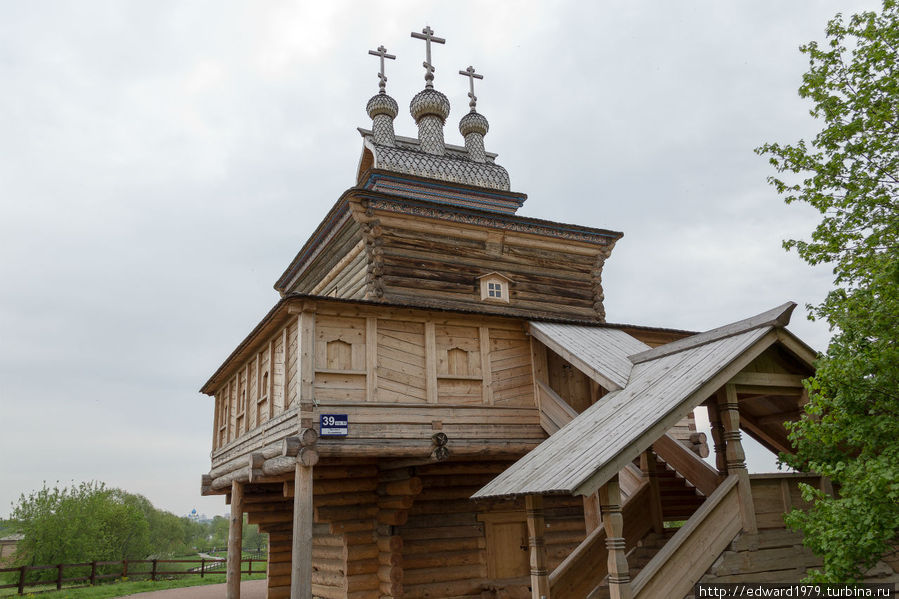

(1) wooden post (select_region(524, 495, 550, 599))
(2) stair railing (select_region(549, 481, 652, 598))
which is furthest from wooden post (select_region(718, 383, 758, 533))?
(1) wooden post (select_region(524, 495, 550, 599))

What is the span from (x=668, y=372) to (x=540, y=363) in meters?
4.51

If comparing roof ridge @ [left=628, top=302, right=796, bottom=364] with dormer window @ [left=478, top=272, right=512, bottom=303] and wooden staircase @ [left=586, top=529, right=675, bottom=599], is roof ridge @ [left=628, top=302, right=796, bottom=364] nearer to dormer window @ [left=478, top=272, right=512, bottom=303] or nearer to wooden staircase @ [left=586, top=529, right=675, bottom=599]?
wooden staircase @ [left=586, top=529, right=675, bottom=599]

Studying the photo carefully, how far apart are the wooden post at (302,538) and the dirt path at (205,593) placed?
452 inches

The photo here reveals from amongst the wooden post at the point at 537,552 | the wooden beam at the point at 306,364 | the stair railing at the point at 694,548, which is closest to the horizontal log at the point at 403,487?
the wooden beam at the point at 306,364

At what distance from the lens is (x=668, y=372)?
31.1 ft

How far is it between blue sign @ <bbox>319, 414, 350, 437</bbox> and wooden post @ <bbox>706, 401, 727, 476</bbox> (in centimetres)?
584

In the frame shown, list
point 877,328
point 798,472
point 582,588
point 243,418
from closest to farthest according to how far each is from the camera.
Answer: point 877,328
point 798,472
point 582,588
point 243,418

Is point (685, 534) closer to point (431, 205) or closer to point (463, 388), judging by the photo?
point (463, 388)

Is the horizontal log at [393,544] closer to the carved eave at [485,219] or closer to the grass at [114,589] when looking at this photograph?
the carved eave at [485,219]

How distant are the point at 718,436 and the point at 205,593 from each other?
63.7 feet

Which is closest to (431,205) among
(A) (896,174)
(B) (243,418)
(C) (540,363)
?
(C) (540,363)

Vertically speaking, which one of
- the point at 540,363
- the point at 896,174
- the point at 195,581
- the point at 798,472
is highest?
the point at 896,174

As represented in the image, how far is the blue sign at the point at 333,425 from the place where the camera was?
11.1 m

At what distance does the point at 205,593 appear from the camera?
21.9m
